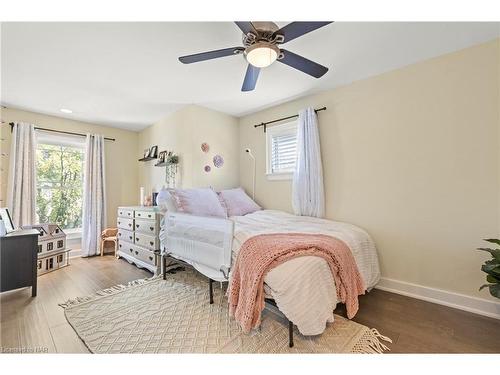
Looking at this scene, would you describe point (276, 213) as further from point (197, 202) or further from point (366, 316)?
point (366, 316)

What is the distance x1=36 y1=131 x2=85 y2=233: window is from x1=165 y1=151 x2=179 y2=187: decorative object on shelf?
1.60m

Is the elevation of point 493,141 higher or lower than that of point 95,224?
higher

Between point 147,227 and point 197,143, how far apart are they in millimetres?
1316

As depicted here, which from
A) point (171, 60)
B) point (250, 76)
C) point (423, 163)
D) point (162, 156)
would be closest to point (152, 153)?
point (162, 156)

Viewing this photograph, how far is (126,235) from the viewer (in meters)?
3.15

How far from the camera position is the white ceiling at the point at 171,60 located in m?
1.64

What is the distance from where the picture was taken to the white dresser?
8.66 ft

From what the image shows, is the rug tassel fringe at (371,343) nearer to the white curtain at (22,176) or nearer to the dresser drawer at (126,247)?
the dresser drawer at (126,247)

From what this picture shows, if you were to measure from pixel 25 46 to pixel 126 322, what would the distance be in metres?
2.34

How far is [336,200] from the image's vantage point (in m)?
2.62

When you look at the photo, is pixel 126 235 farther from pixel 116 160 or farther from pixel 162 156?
pixel 116 160

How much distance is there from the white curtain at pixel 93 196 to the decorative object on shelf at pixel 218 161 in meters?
2.02

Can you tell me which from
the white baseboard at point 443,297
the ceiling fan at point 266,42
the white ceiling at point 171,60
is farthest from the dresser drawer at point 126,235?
the white baseboard at point 443,297
